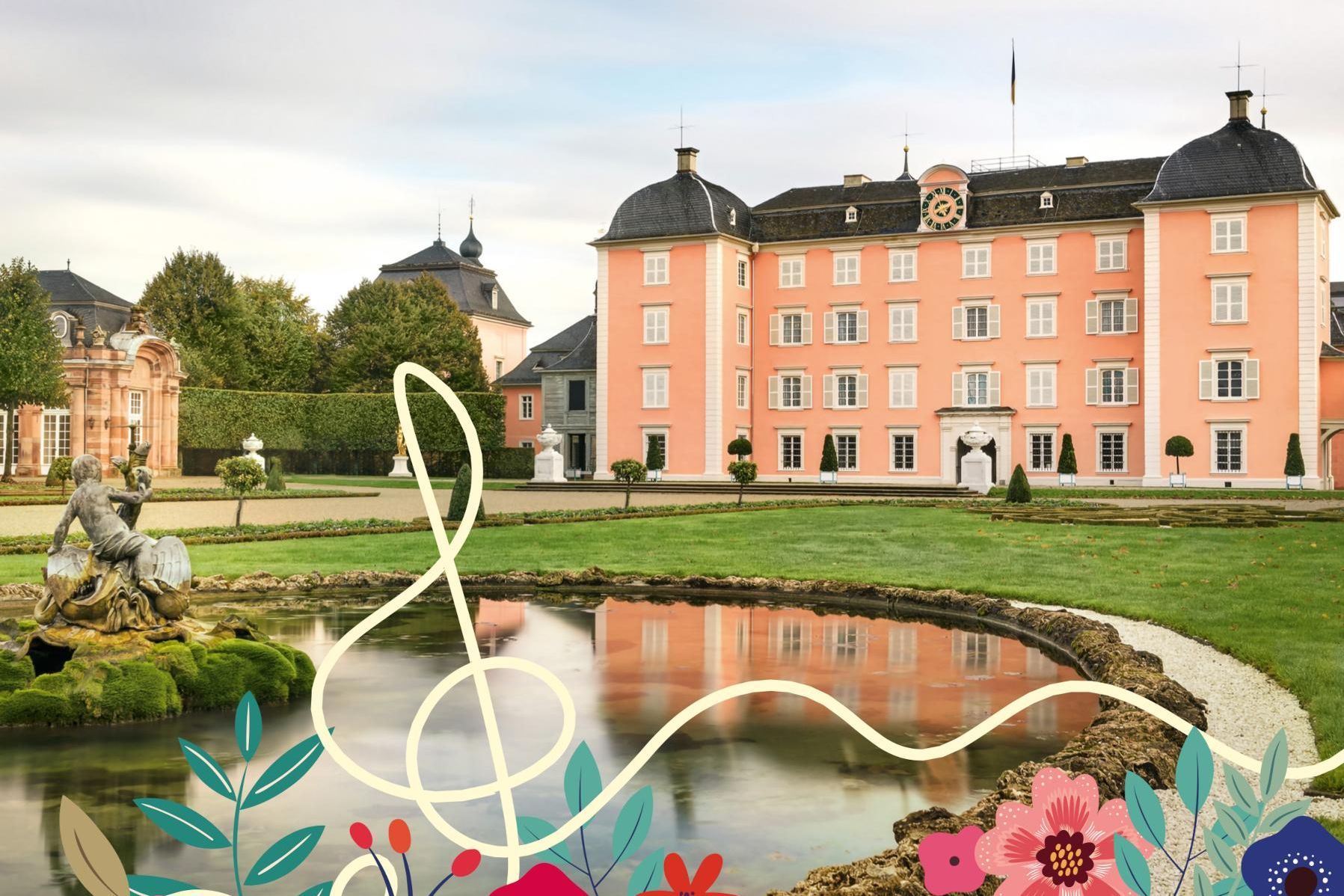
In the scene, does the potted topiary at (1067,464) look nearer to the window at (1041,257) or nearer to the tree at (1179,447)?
the tree at (1179,447)

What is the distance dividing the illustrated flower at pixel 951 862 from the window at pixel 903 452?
43.4 m

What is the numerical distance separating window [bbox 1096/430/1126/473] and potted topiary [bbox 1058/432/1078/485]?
1.71m

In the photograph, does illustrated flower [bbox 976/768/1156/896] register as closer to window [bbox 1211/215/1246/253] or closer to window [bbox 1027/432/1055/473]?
window [bbox 1211/215/1246/253]

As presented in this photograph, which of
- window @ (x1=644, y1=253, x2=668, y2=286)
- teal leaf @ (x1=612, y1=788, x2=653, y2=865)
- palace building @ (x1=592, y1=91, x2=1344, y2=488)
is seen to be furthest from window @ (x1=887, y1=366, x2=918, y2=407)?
teal leaf @ (x1=612, y1=788, x2=653, y2=865)

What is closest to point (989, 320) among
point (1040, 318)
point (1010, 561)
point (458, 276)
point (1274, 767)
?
point (1040, 318)

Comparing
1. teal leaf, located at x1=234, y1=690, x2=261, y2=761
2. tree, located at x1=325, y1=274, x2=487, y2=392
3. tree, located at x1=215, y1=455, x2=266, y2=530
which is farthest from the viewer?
tree, located at x1=325, y1=274, x2=487, y2=392

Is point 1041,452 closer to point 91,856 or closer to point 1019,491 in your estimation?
point 1019,491

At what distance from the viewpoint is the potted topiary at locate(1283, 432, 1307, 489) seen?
37.8 meters

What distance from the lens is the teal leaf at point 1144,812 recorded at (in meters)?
1.90

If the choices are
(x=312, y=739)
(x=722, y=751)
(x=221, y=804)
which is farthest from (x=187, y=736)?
(x=312, y=739)

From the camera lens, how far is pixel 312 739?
208 centimetres

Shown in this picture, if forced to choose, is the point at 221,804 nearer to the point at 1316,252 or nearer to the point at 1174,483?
the point at 1174,483

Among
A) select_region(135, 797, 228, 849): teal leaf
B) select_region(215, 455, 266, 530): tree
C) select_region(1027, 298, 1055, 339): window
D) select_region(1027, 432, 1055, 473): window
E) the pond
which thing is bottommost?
the pond

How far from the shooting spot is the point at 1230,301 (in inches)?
1581
